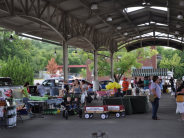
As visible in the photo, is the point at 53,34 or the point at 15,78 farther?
the point at 15,78

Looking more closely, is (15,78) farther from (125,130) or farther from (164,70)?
(125,130)

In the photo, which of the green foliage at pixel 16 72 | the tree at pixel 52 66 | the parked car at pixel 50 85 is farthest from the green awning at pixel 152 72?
the tree at pixel 52 66

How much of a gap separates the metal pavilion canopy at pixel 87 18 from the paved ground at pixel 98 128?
7293 millimetres

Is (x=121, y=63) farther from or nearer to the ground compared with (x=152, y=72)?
farther from the ground

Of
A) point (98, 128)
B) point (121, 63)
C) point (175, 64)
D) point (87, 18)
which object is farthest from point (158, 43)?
point (175, 64)

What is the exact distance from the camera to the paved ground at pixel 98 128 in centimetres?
886

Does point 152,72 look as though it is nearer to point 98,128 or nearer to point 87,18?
point 87,18

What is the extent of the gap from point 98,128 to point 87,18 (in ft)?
40.3

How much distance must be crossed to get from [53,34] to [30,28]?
4.63m

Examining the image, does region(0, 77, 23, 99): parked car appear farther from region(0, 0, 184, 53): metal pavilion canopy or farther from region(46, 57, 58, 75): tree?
region(46, 57, 58, 75): tree

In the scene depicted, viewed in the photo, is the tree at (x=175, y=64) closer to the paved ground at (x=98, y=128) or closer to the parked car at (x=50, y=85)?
the parked car at (x=50, y=85)

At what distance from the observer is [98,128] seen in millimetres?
10031

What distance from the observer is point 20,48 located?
173 feet


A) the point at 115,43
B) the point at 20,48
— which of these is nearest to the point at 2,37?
the point at 20,48
